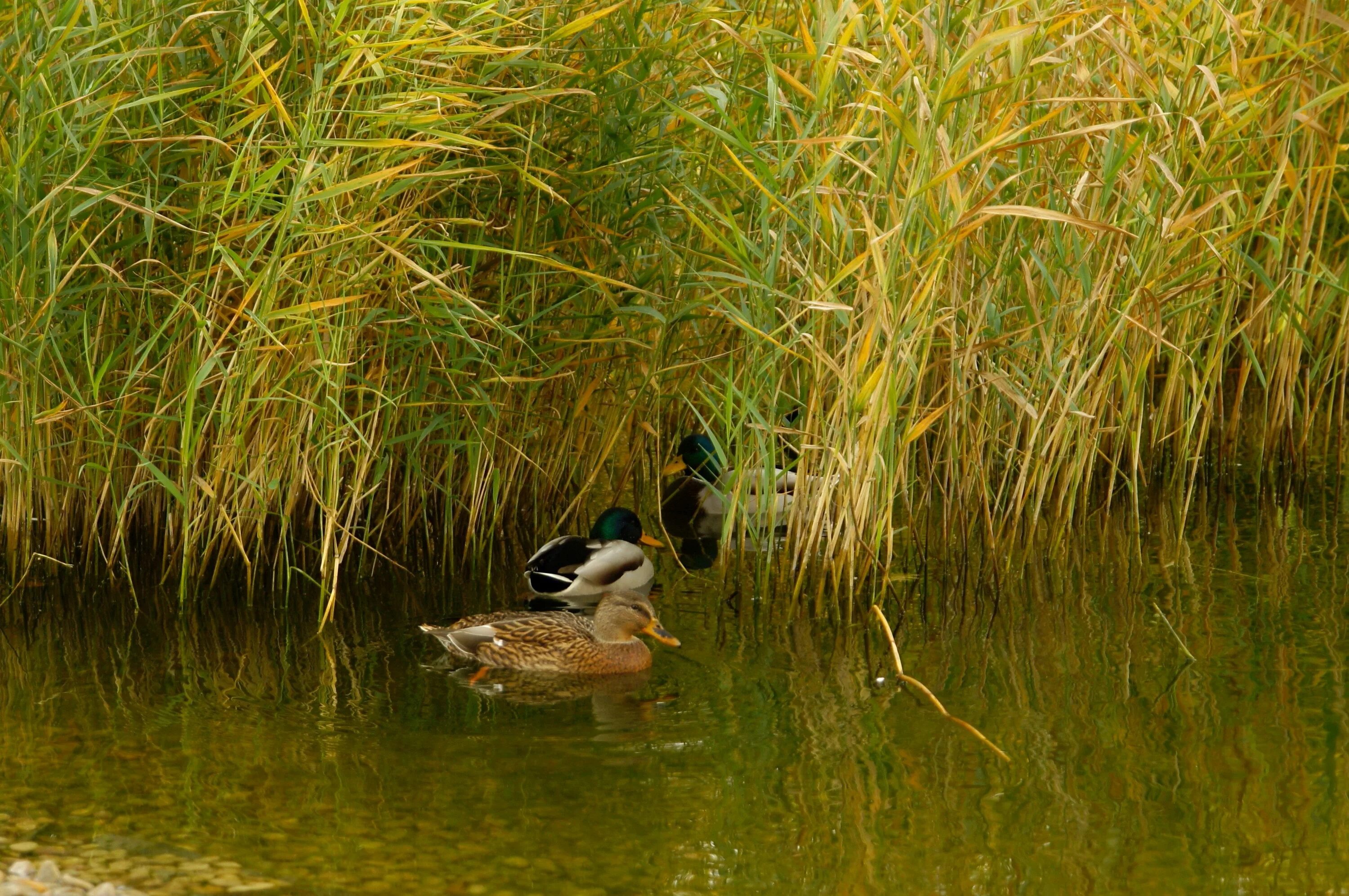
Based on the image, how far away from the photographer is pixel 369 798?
16.0ft

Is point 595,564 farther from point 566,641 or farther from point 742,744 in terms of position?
point 742,744

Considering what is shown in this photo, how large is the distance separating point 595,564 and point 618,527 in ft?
1.36

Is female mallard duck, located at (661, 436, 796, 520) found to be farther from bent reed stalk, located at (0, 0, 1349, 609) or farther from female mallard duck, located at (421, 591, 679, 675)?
female mallard duck, located at (421, 591, 679, 675)

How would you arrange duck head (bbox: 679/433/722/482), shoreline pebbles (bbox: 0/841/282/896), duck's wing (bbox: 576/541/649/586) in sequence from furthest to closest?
1. duck head (bbox: 679/433/722/482)
2. duck's wing (bbox: 576/541/649/586)
3. shoreline pebbles (bbox: 0/841/282/896)

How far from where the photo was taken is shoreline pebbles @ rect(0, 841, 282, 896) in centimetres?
415

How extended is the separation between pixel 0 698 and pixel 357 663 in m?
1.25

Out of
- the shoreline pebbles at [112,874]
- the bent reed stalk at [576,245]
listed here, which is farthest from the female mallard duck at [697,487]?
the shoreline pebbles at [112,874]

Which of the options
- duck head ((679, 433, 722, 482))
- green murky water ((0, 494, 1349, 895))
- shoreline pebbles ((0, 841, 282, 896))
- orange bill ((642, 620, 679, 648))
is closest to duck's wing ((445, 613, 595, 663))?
green murky water ((0, 494, 1349, 895))

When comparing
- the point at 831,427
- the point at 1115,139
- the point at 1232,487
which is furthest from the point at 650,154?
the point at 1232,487

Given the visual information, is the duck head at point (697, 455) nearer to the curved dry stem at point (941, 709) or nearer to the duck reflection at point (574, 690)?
the duck reflection at point (574, 690)

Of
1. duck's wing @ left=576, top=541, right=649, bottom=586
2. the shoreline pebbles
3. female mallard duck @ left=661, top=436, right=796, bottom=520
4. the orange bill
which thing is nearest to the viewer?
the shoreline pebbles

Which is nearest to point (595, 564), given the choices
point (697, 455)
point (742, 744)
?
point (697, 455)

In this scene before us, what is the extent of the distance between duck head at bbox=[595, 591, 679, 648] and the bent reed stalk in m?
0.54

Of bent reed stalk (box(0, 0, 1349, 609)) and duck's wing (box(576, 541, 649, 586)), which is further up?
bent reed stalk (box(0, 0, 1349, 609))
